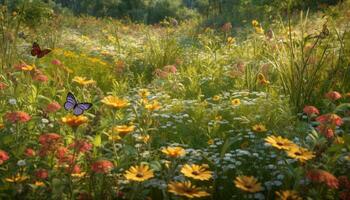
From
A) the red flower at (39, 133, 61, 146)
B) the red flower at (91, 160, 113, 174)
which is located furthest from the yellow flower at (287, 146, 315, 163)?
the red flower at (39, 133, 61, 146)

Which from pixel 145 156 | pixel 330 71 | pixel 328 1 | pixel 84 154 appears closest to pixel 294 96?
pixel 330 71

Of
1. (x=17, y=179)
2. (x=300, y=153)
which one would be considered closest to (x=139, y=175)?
(x=17, y=179)

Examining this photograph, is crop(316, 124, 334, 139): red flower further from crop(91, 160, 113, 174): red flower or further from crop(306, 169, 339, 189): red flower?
crop(91, 160, 113, 174): red flower

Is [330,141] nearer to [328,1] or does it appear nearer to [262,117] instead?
[262,117]

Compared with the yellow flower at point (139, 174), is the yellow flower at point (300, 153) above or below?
above

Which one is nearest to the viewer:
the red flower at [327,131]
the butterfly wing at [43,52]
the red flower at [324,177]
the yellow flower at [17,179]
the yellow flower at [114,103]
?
the red flower at [324,177]

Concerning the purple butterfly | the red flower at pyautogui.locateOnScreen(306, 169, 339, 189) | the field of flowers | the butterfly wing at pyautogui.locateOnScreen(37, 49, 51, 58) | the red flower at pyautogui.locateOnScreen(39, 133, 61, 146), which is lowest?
the field of flowers

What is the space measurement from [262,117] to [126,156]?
→ 1329 mm

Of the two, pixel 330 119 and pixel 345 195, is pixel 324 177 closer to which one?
pixel 345 195

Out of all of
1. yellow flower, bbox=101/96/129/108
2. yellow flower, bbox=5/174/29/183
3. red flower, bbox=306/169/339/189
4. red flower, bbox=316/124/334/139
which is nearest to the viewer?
red flower, bbox=306/169/339/189

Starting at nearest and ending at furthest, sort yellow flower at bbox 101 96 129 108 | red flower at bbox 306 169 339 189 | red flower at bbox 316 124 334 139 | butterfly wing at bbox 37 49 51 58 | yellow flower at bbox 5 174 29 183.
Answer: red flower at bbox 306 169 339 189 < yellow flower at bbox 5 174 29 183 < red flower at bbox 316 124 334 139 < yellow flower at bbox 101 96 129 108 < butterfly wing at bbox 37 49 51 58

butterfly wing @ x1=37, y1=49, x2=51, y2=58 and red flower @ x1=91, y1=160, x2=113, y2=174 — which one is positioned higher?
butterfly wing @ x1=37, y1=49, x2=51, y2=58

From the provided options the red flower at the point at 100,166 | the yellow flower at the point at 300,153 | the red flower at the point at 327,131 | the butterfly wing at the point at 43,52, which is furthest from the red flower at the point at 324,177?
the butterfly wing at the point at 43,52

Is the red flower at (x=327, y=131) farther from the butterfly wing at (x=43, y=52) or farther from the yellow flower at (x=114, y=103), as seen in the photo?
the butterfly wing at (x=43, y=52)
